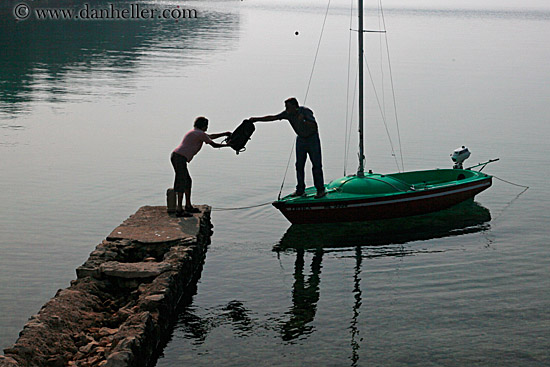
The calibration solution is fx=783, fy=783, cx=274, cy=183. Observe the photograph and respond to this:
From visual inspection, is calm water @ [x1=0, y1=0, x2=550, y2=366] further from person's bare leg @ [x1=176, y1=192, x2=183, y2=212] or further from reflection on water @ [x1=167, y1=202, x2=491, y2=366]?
person's bare leg @ [x1=176, y1=192, x2=183, y2=212]

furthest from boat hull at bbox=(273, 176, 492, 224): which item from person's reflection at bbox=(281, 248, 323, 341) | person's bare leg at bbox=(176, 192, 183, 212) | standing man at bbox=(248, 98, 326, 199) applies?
person's bare leg at bbox=(176, 192, 183, 212)

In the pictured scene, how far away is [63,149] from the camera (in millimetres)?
26234

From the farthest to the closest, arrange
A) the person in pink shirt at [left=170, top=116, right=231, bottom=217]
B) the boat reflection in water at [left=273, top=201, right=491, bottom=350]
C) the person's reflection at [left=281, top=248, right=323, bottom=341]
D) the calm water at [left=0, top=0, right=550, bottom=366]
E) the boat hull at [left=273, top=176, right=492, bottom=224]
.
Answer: the boat hull at [left=273, top=176, right=492, bottom=224] → the person in pink shirt at [left=170, top=116, right=231, bottom=217] → the boat reflection in water at [left=273, top=201, right=491, bottom=350] → the person's reflection at [left=281, top=248, right=323, bottom=341] → the calm water at [left=0, top=0, right=550, bottom=366]

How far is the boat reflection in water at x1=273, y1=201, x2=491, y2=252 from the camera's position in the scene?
17.2 m

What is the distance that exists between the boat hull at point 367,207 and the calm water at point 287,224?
319mm

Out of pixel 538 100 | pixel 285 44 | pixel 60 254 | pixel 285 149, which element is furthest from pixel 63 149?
pixel 285 44

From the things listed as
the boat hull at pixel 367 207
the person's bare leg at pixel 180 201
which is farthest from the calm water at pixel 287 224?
the person's bare leg at pixel 180 201

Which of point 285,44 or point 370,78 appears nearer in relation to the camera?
point 370,78

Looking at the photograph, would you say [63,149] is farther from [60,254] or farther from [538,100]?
[538,100]

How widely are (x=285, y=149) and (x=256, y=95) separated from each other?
14393 mm

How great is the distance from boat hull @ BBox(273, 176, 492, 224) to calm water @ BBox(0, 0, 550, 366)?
319mm

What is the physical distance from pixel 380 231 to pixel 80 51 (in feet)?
158

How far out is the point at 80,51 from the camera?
61.1 m

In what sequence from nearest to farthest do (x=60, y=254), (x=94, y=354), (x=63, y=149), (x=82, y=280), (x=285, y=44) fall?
(x=94, y=354)
(x=82, y=280)
(x=60, y=254)
(x=63, y=149)
(x=285, y=44)
